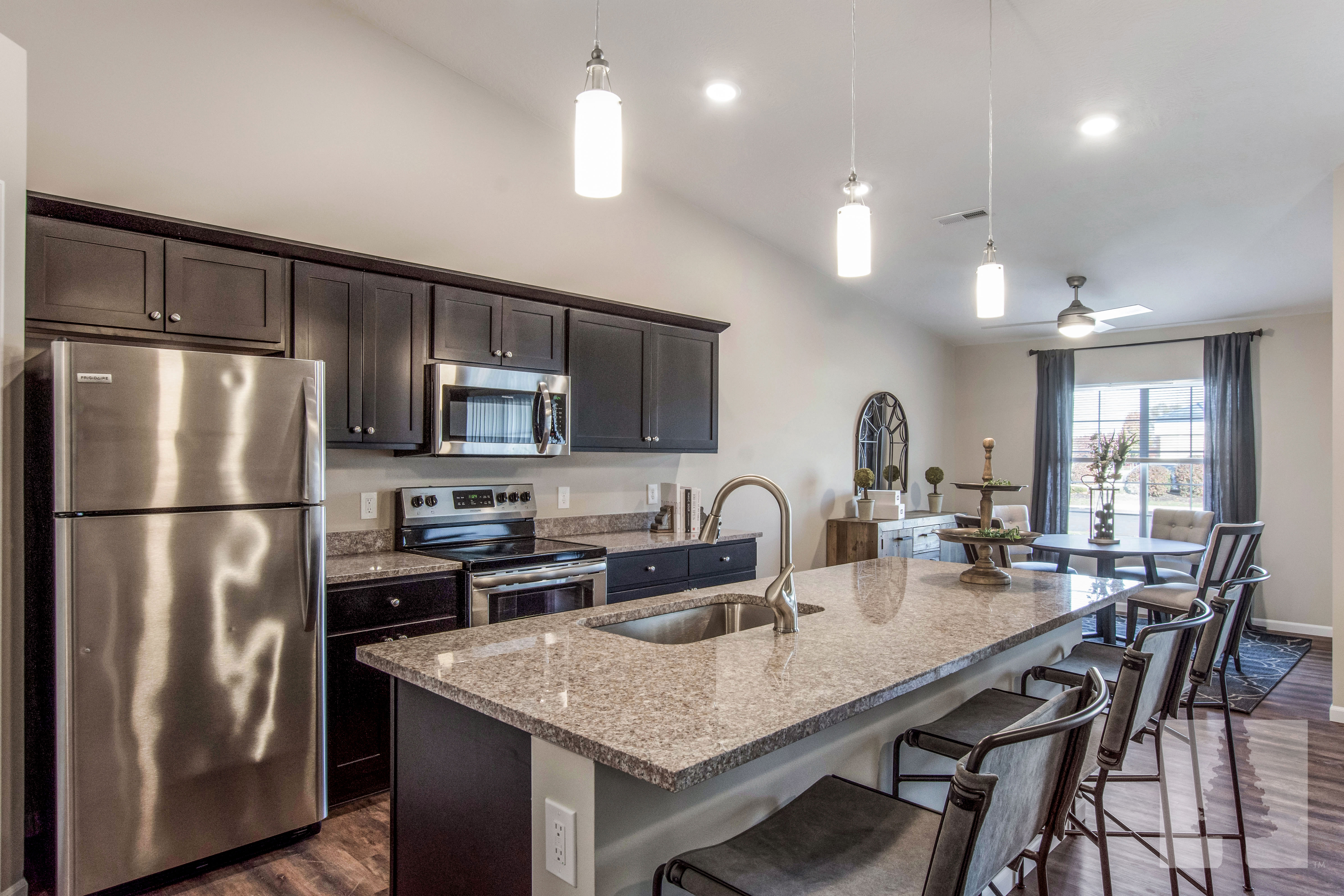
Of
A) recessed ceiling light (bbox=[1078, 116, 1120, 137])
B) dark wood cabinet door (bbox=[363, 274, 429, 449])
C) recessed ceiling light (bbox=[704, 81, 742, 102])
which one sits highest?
recessed ceiling light (bbox=[704, 81, 742, 102])

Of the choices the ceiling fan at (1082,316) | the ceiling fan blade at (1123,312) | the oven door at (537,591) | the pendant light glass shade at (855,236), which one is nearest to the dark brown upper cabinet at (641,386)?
the oven door at (537,591)

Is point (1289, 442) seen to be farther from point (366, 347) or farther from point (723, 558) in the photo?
point (366, 347)

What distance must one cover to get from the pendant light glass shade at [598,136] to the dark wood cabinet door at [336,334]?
1.90 m

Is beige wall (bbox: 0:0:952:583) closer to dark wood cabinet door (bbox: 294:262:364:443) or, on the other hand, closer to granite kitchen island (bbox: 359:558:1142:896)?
dark wood cabinet door (bbox: 294:262:364:443)

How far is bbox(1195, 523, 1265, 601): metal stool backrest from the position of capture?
4.19 meters

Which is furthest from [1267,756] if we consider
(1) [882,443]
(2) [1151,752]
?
(1) [882,443]

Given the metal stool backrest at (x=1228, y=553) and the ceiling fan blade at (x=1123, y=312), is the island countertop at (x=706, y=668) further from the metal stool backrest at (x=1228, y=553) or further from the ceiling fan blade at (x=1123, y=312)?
the ceiling fan blade at (x=1123, y=312)

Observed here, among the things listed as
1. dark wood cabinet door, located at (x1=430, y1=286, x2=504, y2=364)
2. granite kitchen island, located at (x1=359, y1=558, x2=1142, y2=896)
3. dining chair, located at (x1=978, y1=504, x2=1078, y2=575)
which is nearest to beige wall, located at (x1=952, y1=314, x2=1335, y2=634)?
dining chair, located at (x1=978, y1=504, x2=1078, y2=575)

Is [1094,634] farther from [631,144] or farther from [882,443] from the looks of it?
[631,144]

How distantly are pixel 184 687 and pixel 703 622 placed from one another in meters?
1.62

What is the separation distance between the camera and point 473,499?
148 inches

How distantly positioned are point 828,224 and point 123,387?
3.97 metres

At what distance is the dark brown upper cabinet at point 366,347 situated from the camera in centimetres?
297

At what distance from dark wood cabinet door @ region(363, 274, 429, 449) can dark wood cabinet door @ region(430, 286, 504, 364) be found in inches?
2.6
